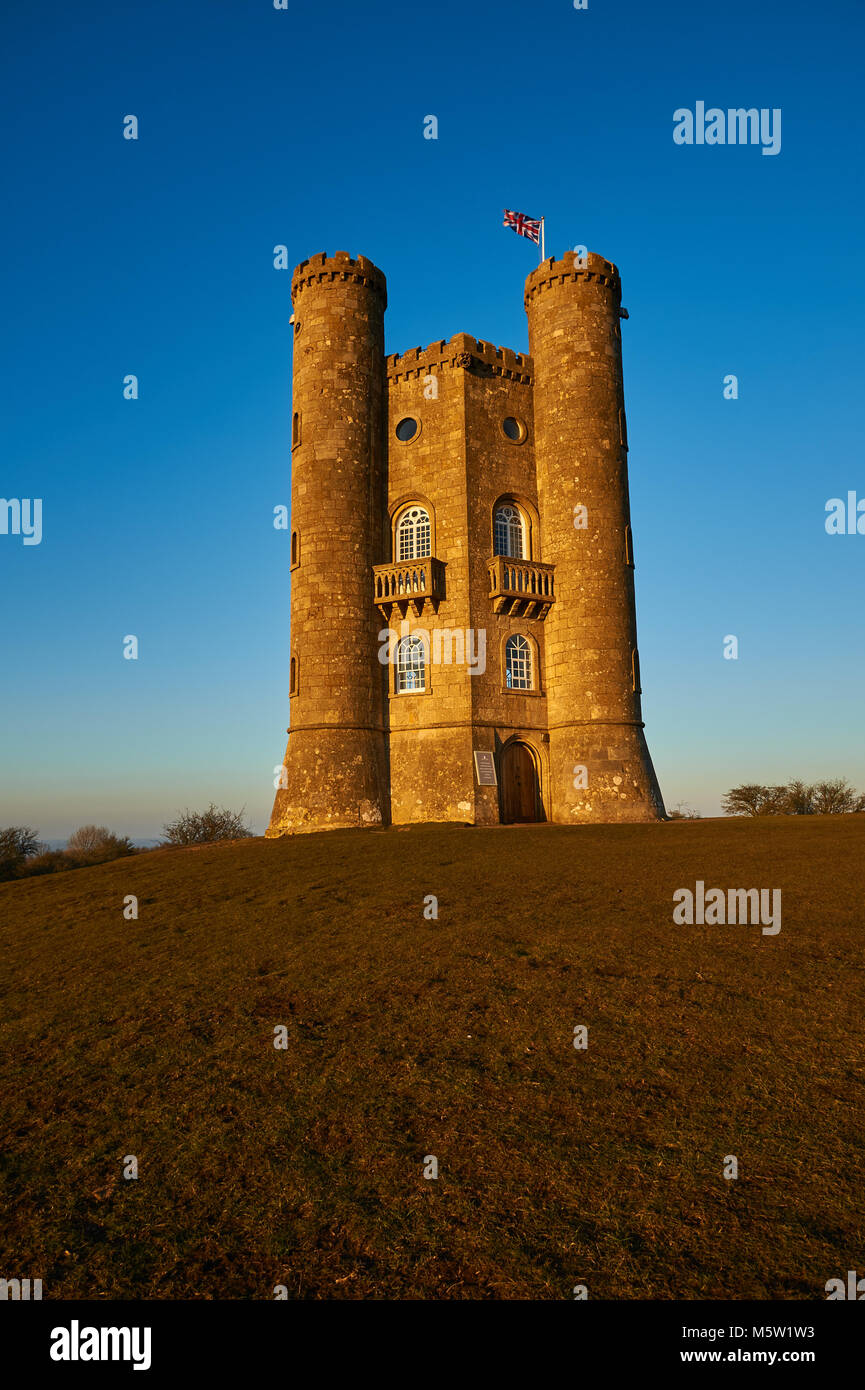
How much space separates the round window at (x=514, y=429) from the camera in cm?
3150

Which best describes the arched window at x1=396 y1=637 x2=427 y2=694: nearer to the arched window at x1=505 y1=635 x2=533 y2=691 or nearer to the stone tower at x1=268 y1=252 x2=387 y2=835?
the stone tower at x1=268 y1=252 x2=387 y2=835

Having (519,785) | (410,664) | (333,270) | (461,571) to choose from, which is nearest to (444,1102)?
(519,785)

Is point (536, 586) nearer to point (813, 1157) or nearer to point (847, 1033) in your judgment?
point (847, 1033)

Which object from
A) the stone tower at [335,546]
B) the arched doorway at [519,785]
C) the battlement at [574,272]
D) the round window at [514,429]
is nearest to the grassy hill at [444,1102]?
the stone tower at [335,546]

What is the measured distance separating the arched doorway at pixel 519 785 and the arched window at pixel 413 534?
8277 millimetres

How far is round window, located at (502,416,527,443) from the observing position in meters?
31.5

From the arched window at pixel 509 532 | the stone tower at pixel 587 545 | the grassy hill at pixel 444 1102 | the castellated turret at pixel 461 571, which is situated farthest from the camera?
the arched window at pixel 509 532

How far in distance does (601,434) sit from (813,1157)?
28173 mm

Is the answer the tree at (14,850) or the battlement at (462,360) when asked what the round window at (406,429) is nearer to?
the battlement at (462,360)

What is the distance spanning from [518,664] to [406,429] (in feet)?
33.9

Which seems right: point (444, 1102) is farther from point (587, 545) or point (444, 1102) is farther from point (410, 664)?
point (587, 545)

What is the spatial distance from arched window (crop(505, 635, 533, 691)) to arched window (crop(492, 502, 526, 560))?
3.34 m

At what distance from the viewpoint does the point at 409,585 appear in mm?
29312
